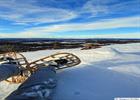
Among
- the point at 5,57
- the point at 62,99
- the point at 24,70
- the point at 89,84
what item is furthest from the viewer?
the point at 5,57

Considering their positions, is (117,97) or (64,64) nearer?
(117,97)

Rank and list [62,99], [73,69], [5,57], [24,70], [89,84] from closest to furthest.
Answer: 1. [62,99]
2. [89,84]
3. [24,70]
4. [73,69]
5. [5,57]

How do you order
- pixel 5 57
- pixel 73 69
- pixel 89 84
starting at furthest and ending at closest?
pixel 5 57 < pixel 73 69 < pixel 89 84

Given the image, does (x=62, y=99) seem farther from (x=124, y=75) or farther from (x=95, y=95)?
(x=124, y=75)

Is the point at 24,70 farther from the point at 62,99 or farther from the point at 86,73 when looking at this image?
the point at 62,99

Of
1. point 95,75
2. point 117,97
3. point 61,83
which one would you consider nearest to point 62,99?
point 117,97

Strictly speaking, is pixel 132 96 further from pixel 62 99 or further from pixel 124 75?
pixel 124 75

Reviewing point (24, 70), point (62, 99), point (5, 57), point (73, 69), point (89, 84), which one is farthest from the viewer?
point (5, 57)

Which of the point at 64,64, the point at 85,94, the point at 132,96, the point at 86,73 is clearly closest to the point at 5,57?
the point at 64,64

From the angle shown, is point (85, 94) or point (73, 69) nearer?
point (85, 94)
